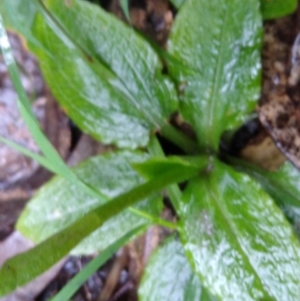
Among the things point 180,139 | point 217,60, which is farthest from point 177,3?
point 180,139

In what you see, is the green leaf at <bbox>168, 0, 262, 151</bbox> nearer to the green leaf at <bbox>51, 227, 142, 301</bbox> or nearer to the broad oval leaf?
the broad oval leaf

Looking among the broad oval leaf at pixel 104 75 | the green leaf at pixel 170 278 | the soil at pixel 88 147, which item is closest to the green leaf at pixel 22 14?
the broad oval leaf at pixel 104 75

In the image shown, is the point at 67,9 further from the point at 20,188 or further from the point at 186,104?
the point at 20,188

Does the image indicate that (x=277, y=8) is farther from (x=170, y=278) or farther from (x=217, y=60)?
(x=170, y=278)

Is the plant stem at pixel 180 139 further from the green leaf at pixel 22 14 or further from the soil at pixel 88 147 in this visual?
the green leaf at pixel 22 14

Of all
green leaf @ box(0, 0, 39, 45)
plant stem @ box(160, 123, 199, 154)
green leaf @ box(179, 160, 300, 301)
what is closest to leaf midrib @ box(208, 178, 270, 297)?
green leaf @ box(179, 160, 300, 301)

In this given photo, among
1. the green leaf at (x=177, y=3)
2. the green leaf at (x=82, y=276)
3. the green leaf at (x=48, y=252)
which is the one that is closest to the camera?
the green leaf at (x=48, y=252)

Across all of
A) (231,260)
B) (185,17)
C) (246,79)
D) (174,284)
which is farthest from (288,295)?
(185,17)
